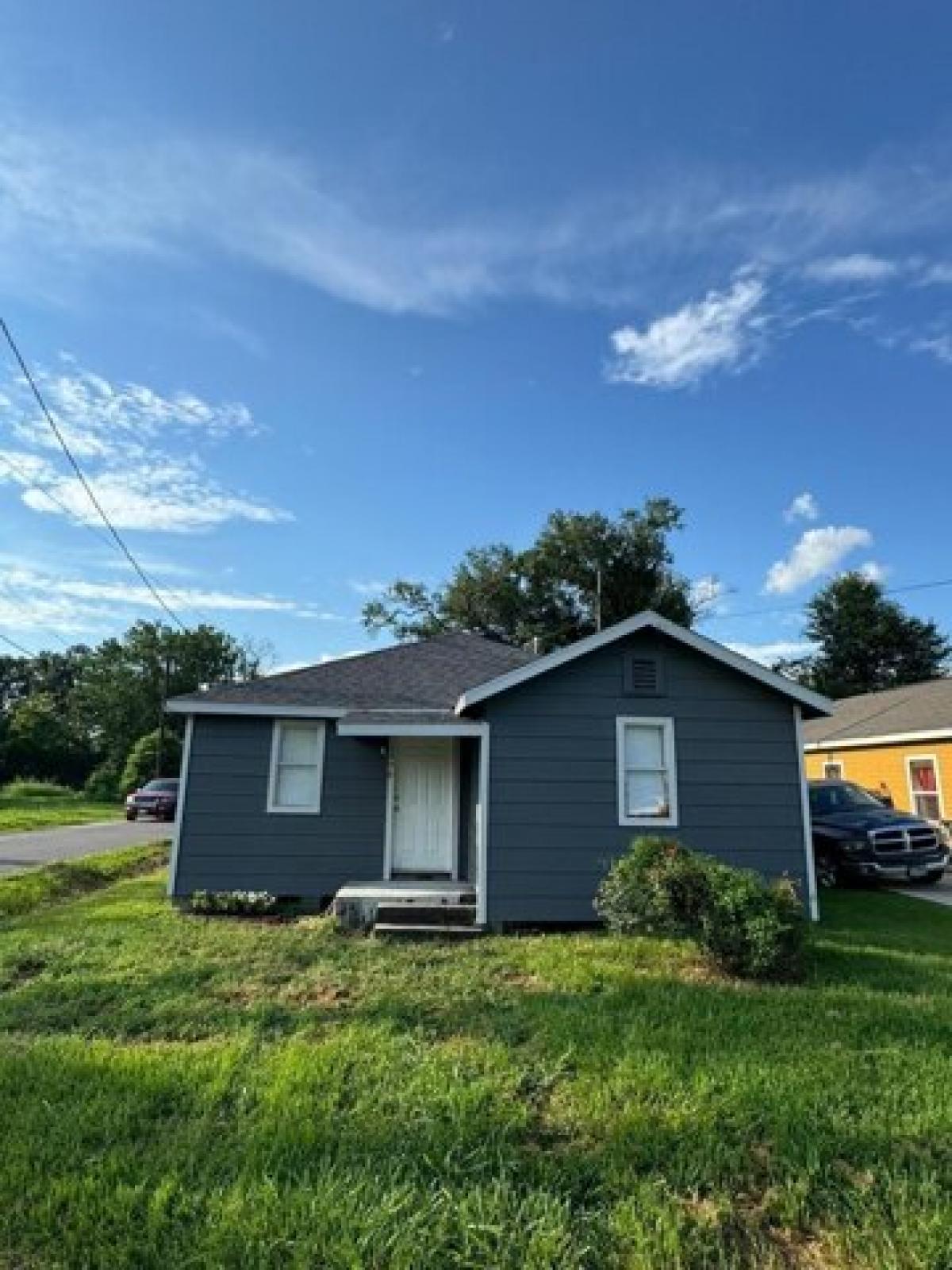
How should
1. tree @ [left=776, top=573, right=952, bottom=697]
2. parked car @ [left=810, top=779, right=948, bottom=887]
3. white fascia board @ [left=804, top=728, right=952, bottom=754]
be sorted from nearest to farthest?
parked car @ [left=810, top=779, right=948, bottom=887] → white fascia board @ [left=804, top=728, right=952, bottom=754] → tree @ [left=776, top=573, right=952, bottom=697]

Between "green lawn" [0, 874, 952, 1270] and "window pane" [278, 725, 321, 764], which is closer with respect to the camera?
"green lawn" [0, 874, 952, 1270]

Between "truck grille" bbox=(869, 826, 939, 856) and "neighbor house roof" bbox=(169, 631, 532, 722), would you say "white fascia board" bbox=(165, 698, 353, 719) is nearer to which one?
"neighbor house roof" bbox=(169, 631, 532, 722)

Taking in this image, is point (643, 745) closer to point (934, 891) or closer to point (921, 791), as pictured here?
point (934, 891)

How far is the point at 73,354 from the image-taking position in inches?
404

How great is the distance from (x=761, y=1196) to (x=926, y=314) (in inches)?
498

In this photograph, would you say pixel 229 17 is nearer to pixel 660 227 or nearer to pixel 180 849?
pixel 660 227

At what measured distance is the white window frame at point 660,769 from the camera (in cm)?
868

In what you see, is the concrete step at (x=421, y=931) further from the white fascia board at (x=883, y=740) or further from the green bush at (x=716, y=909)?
the white fascia board at (x=883, y=740)

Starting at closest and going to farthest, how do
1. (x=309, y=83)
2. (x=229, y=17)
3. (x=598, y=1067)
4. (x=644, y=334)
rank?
1. (x=598, y=1067)
2. (x=229, y=17)
3. (x=309, y=83)
4. (x=644, y=334)

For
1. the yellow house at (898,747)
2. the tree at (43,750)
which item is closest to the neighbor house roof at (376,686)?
the yellow house at (898,747)

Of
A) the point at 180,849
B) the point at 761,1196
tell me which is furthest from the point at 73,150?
the point at 761,1196

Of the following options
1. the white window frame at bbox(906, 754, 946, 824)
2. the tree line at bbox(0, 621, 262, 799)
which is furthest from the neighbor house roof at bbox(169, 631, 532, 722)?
the tree line at bbox(0, 621, 262, 799)

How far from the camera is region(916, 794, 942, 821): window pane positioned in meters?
16.6

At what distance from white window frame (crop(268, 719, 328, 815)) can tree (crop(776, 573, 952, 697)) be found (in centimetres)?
3712
